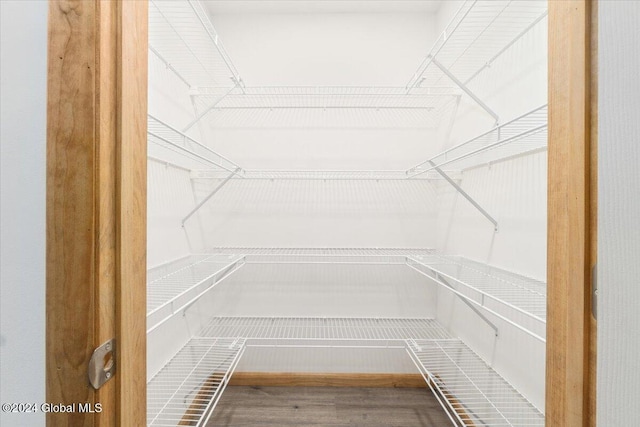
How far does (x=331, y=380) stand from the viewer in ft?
6.01

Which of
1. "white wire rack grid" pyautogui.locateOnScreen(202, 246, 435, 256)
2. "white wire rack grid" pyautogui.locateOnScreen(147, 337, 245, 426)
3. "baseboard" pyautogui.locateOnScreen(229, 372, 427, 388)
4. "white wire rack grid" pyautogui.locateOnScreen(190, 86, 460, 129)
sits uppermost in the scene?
"white wire rack grid" pyautogui.locateOnScreen(190, 86, 460, 129)

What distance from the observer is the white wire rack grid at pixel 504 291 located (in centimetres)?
94

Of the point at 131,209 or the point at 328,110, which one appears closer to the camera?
the point at 131,209

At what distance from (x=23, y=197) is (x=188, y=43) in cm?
159

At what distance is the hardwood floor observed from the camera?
1.52 meters

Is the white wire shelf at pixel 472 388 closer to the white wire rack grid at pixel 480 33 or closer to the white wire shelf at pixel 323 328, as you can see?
the white wire shelf at pixel 323 328

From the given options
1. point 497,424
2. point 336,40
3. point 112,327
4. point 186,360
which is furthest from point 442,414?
point 336,40

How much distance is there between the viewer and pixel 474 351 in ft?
4.80

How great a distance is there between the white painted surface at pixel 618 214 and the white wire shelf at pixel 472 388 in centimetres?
81

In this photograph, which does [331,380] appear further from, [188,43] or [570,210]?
[188,43]

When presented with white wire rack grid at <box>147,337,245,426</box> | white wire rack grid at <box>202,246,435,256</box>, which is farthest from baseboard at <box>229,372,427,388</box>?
white wire rack grid at <box>202,246,435,256</box>

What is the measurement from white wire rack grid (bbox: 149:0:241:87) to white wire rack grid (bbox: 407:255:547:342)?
4.79 feet

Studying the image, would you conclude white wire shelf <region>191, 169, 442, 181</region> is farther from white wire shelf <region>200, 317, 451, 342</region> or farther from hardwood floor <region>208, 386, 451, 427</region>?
hardwood floor <region>208, 386, 451, 427</region>

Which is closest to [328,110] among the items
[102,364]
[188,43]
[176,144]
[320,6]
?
[320,6]
